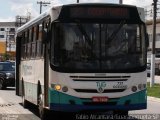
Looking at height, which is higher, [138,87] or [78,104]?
[138,87]

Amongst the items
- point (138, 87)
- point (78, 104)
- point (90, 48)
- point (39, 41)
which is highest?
point (39, 41)

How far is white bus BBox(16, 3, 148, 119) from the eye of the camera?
12.9 metres

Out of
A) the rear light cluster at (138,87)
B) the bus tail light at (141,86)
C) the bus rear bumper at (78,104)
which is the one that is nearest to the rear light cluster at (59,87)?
the bus rear bumper at (78,104)

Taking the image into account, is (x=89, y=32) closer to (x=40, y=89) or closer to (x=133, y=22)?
(x=133, y=22)

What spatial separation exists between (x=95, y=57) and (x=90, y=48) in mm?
258

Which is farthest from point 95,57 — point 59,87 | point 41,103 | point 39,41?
point 39,41

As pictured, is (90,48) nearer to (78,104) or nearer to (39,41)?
(78,104)

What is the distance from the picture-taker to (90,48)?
1304cm

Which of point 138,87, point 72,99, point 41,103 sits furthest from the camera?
point 41,103

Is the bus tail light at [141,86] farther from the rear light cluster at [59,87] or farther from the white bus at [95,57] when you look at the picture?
the rear light cluster at [59,87]

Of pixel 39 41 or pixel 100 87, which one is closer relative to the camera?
pixel 100 87

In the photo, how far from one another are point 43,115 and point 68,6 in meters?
2.99

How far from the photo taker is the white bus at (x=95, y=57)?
1294 centimetres

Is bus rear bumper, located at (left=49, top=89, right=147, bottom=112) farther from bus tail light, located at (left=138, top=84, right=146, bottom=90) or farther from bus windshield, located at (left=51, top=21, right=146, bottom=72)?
bus windshield, located at (left=51, top=21, right=146, bottom=72)
